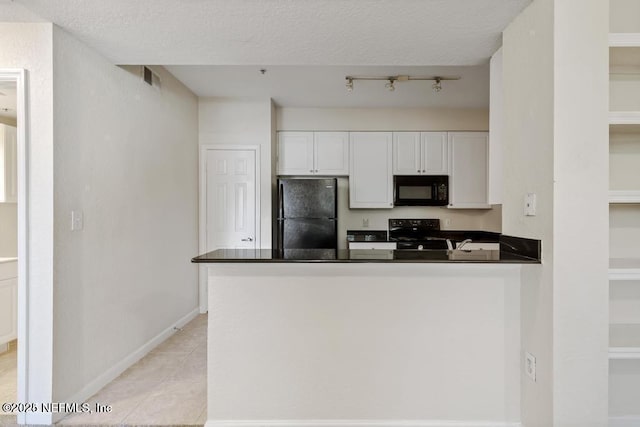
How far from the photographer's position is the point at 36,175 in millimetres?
2000

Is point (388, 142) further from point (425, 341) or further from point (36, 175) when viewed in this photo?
point (36, 175)

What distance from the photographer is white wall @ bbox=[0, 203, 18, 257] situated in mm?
3473

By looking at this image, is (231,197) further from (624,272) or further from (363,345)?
(624,272)

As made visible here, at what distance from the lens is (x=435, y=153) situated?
175 inches

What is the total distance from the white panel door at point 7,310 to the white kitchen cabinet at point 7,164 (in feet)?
2.54

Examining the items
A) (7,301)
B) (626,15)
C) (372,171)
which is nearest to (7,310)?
(7,301)

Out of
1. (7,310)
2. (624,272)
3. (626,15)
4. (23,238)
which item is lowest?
(7,310)

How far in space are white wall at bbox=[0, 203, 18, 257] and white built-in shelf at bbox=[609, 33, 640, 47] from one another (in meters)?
4.88

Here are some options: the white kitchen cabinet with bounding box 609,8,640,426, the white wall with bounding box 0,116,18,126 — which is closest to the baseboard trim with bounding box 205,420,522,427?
the white kitchen cabinet with bounding box 609,8,640,426

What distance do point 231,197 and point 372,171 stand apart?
174cm

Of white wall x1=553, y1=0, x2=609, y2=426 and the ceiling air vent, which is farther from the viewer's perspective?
the ceiling air vent

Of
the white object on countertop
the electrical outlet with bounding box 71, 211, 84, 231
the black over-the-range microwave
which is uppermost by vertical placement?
the black over-the-range microwave

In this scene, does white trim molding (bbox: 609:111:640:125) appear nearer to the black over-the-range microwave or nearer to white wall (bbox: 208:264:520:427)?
white wall (bbox: 208:264:520:427)

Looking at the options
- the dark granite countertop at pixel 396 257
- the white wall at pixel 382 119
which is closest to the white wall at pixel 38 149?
the dark granite countertop at pixel 396 257
